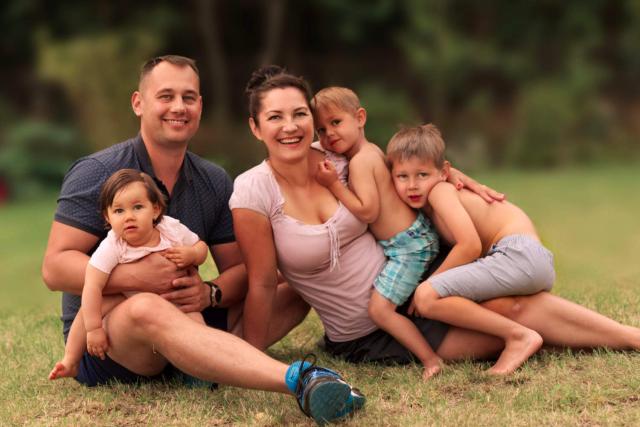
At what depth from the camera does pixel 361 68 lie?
70.0 ft

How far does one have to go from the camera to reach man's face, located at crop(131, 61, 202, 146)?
12.9ft

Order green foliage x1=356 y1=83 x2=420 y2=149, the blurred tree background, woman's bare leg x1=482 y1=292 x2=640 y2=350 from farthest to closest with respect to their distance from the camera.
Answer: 1. green foliage x1=356 y1=83 x2=420 y2=149
2. the blurred tree background
3. woman's bare leg x1=482 y1=292 x2=640 y2=350

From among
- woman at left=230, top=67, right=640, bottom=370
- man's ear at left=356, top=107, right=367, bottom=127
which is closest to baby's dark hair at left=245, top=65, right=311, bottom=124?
woman at left=230, top=67, right=640, bottom=370

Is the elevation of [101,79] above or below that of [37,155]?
above

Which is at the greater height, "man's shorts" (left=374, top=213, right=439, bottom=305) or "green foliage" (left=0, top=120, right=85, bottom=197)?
"man's shorts" (left=374, top=213, right=439, bottom=305)

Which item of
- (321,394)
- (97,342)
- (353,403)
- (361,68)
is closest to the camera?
(321,394)

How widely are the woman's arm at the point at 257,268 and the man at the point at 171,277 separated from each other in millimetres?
147

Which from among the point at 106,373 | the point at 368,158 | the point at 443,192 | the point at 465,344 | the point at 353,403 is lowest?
the point at 106,373

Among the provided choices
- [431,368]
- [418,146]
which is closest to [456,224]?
[418,146]

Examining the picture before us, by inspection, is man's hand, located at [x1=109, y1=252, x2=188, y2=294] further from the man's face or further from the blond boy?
the blond boy

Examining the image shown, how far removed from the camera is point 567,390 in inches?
141

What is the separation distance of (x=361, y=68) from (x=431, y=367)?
17.8 metres

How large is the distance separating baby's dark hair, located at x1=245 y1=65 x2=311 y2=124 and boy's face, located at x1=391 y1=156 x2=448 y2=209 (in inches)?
19.2

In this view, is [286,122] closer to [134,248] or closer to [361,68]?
[134,248]
